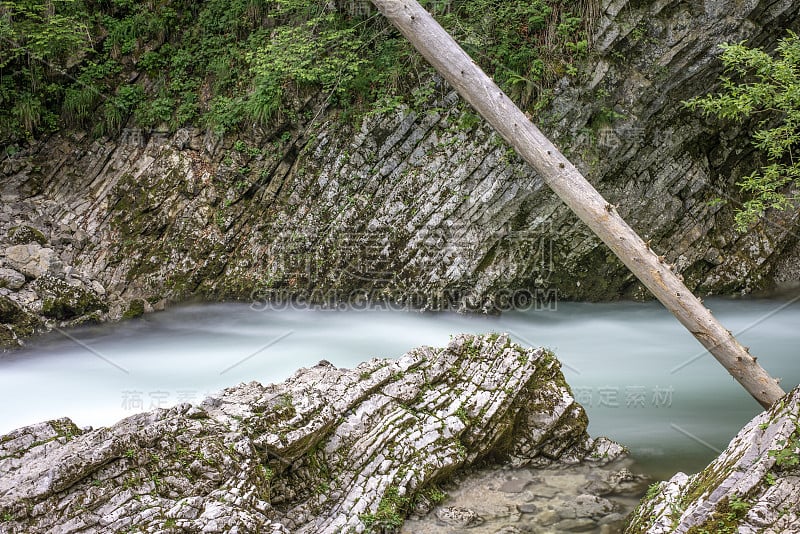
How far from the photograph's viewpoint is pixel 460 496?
14.5ft

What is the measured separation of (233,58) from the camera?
32.7 ft

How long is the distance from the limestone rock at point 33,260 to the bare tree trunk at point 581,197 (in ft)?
21.5

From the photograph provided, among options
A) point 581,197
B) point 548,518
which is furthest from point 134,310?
point 548,518

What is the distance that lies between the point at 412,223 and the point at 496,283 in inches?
62.6

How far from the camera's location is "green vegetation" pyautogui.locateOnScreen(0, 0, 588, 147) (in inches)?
326

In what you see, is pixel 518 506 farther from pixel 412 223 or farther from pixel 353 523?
pixel 412 223

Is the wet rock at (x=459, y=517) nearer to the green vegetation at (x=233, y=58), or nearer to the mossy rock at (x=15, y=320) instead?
the green vegetation at (x=233, y=58)

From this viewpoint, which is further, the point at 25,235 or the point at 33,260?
the point at 25,235

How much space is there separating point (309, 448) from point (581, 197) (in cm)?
354

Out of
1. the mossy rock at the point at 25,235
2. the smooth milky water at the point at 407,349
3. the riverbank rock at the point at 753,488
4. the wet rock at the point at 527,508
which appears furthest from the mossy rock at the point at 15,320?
the riverbank rock at the point at 753,488

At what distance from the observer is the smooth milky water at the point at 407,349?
5766mm

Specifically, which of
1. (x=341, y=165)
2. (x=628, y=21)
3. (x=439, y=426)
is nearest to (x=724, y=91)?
(x=628, y=21)

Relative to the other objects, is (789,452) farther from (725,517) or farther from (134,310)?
(134,310)

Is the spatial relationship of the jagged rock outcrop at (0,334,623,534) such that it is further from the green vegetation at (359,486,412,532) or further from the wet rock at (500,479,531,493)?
the wet rock at (500,479,531,493)
